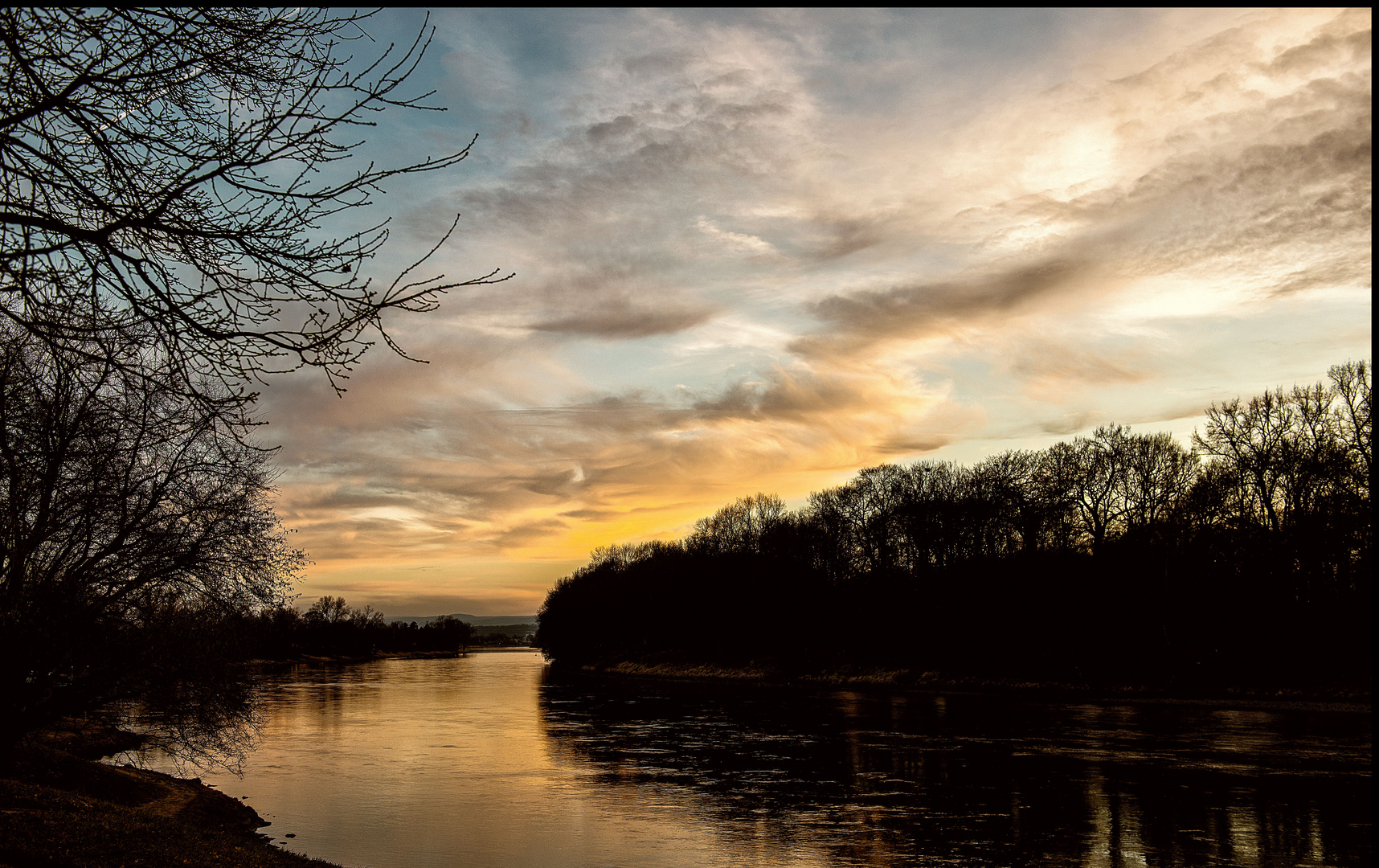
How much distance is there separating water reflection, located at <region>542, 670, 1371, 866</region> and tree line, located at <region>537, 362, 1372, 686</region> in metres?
11.7

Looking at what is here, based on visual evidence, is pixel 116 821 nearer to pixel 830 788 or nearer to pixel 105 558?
pixel 105 558

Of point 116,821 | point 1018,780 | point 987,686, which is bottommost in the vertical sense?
point 987,686

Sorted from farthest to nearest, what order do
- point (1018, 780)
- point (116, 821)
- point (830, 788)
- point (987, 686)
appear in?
point (987, 686)
point (1018, 780)
point (830, 788)
point (116, 821)

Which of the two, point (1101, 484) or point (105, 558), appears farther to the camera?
point (1101, 484)

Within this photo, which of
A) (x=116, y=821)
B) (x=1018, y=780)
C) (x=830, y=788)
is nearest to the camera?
(x=116, y=821)

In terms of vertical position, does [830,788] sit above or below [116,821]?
below

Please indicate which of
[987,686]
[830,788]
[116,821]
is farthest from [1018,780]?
[987,686]

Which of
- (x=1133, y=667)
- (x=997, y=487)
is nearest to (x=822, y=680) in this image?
(x=997, y=487)

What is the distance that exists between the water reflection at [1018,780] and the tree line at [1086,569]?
11.7 metres

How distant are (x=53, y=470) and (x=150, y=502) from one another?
97.9 inches

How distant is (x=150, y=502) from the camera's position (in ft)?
57.9

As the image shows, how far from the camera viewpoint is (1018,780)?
2500 centimetres

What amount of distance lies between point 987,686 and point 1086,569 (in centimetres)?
1180

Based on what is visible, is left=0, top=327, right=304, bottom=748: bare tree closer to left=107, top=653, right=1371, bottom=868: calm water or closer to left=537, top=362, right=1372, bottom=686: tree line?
left=107, top=653, right=1371, bottom=868: calm water
